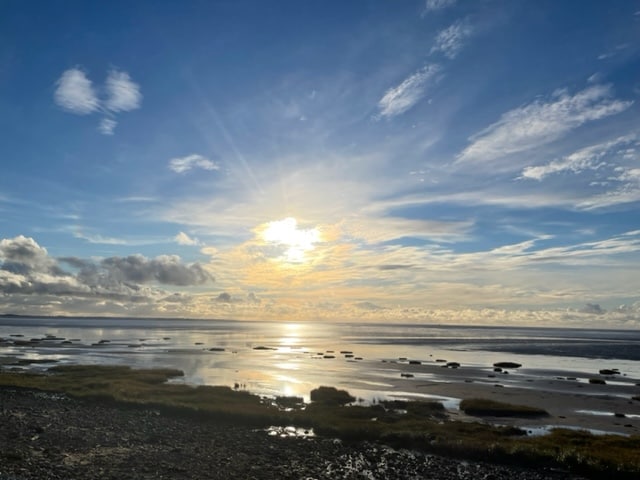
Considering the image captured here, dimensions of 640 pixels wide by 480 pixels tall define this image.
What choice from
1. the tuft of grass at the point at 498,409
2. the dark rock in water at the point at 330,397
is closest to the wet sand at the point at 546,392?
the tuft of grass at the point at 498,409

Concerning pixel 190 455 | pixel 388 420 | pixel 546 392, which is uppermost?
pixel 190 455

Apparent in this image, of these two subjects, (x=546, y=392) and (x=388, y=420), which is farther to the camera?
(x=546, y=392)

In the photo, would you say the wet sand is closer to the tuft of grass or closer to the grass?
the tuft of grass

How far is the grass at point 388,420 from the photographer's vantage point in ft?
92.3

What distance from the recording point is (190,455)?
26.8 m

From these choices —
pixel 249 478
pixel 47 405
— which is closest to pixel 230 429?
pixel 249 478

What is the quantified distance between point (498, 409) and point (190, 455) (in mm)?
28977

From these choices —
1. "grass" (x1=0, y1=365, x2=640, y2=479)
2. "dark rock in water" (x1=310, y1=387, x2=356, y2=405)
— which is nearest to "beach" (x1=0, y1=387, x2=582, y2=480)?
"grass" (x1=0, y1=365, x2=640, y2=479)

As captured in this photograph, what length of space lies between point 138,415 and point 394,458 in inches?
804

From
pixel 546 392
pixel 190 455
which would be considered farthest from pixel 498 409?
pixel 190 455

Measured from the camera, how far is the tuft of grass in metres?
43.1

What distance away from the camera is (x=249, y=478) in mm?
23344

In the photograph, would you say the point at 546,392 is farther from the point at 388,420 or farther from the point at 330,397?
the point at 388,420

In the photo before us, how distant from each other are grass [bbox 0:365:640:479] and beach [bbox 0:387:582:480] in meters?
1.65
